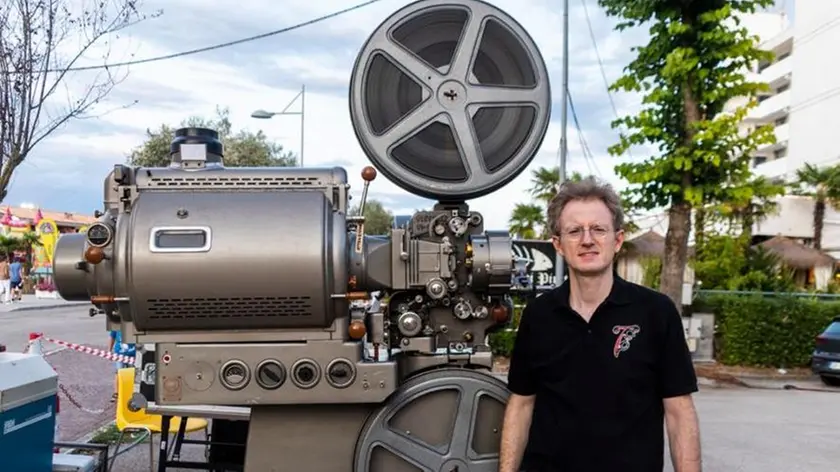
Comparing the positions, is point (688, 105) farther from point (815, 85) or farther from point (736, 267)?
point (815, 85)

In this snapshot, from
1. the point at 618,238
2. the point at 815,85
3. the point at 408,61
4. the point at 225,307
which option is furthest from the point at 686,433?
the point at 815,85

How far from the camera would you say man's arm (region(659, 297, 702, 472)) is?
2.44 metres

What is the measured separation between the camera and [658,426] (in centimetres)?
248

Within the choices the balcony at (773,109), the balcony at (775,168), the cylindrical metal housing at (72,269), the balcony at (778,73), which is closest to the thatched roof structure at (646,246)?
the cylindrical metal housing at (72,269)

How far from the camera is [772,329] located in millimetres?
13953

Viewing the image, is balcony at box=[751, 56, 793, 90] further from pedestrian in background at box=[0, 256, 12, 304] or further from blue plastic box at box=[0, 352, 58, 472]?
blue plastic box at box=[0, 352, 58, 472]

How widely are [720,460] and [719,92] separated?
255 inches

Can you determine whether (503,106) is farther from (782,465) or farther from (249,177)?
(782,465)

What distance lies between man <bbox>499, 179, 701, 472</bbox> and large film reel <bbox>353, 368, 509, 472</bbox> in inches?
13.8

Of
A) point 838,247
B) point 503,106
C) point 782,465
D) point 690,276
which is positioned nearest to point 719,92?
point 782,465

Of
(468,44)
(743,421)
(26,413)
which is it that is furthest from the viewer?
(743,421)

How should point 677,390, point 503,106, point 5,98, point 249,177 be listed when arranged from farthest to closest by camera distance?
point 5,98, point 503,106, point 249,177, point 677,390

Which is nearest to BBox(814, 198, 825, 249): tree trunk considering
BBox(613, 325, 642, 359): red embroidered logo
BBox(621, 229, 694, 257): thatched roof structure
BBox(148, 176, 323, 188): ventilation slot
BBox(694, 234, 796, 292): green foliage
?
BBox(621, 229, 694, 257): thatched roof structure

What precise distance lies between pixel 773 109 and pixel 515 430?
53522 mm
